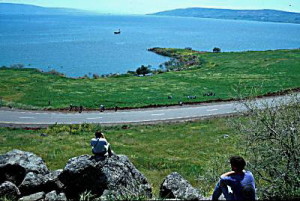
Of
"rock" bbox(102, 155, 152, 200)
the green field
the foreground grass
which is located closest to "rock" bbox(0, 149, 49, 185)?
"rock" bbox(102, 155, 152, 200)

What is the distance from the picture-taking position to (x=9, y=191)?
→ 1158 centimetres

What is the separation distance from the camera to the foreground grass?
21.7m

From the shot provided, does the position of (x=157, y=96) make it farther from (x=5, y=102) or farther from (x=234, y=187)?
(x=234, y=187)

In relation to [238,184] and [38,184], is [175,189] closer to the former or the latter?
[238,184]

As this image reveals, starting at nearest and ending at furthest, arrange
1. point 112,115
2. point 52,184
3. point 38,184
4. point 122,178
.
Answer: point 122,178, point 38,184, point 52,184, point 112,115

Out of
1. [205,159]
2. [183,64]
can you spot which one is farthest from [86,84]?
[205,159]

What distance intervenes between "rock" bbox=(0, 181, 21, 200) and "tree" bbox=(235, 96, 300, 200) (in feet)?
27.9

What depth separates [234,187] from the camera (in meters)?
8.26

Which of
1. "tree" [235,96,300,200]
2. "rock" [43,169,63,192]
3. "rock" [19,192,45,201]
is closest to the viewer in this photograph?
"tree" [235,96,300,200]

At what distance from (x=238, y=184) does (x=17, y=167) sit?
9.60 metres

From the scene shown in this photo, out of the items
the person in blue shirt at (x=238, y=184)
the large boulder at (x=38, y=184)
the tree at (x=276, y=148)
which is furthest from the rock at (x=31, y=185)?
the tree at (x=276, y=148)

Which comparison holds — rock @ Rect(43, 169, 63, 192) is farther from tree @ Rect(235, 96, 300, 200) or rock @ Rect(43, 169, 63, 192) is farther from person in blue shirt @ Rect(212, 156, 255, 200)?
tree @ Rect(235, 96, 300, 200)

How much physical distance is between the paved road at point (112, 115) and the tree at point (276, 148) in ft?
80.7

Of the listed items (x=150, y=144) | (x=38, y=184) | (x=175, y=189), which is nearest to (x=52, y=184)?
(x=38, y=184)
